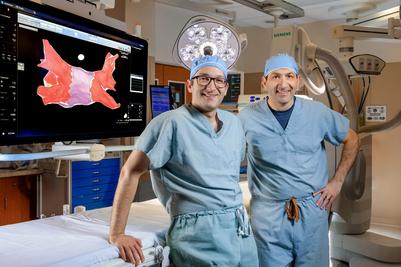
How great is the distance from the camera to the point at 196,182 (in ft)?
5.33

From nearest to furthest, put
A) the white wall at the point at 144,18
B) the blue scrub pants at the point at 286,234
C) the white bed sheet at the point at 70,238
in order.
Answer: the white bed sheet at the point at 70,238
the blue scrub pants at the point at 286,234
the white wall at the point at 144,18

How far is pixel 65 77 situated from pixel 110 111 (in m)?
0.33

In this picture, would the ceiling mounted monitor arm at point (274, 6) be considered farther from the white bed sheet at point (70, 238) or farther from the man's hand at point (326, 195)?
the white bed sheet at point (70, 238)

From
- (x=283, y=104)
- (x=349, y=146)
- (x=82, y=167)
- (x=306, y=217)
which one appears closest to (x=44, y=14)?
(x=283, y=104)

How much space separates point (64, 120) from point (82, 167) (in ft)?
7.46

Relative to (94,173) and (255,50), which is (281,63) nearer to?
(94,173)

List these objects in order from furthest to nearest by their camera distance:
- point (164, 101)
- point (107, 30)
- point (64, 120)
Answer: point (164, 101), point (107, 30), point (64, 120)

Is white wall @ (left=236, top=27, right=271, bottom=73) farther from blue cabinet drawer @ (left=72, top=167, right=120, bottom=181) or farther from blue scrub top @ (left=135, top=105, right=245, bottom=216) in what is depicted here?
blue scrub top @ (left=135, top=105, right=245, bottom=216)

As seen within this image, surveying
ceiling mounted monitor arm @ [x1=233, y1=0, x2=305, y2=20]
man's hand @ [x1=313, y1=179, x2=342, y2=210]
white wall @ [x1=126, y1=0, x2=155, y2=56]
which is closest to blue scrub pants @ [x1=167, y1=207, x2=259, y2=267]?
man's hand @ [x1=313, y1=179, x2=342, y2=210]

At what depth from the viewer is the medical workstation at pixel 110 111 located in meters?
1.46

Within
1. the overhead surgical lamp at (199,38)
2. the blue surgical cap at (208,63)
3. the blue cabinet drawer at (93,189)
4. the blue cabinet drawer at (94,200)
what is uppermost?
the overhead surgical lamp at (199,38)

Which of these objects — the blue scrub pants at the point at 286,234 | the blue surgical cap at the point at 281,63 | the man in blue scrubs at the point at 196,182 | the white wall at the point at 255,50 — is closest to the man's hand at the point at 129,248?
the man in blue scrubs at the point at 196,182

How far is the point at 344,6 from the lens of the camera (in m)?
5.54

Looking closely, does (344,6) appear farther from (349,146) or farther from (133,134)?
(133,134)
